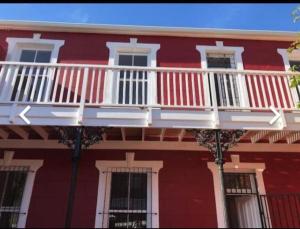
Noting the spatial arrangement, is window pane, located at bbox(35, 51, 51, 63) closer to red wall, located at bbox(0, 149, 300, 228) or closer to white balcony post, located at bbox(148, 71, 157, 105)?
red wall, located at bbox(0, 149, 300, 228)

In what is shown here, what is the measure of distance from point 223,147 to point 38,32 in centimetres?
624

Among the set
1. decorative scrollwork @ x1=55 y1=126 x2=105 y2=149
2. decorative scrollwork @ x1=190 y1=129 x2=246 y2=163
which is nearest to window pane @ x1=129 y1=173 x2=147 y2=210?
decorative scrollwork @ x1=55 y1=126 x2=105 y2=149

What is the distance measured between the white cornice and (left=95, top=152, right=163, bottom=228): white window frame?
3852mm

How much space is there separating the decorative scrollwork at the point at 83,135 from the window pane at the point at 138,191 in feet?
5.44

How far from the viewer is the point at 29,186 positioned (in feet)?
19.8

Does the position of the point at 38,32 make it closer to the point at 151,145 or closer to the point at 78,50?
the point at 78,50

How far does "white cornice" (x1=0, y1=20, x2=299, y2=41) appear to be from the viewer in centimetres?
799

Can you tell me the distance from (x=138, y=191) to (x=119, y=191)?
43 centimetres

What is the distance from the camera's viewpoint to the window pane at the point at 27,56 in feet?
25.8

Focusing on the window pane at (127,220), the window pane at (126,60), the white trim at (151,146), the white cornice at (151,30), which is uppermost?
the white cornice at (151,30)

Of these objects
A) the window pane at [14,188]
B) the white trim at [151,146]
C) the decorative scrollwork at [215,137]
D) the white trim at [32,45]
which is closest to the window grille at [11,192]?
the window pane at [14,188]

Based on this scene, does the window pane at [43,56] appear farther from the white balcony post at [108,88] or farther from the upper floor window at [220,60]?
the upper floor window at [220,60]

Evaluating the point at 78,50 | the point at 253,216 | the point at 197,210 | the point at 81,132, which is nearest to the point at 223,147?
the point at 197,210

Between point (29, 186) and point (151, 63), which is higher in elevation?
point (151, 63)
